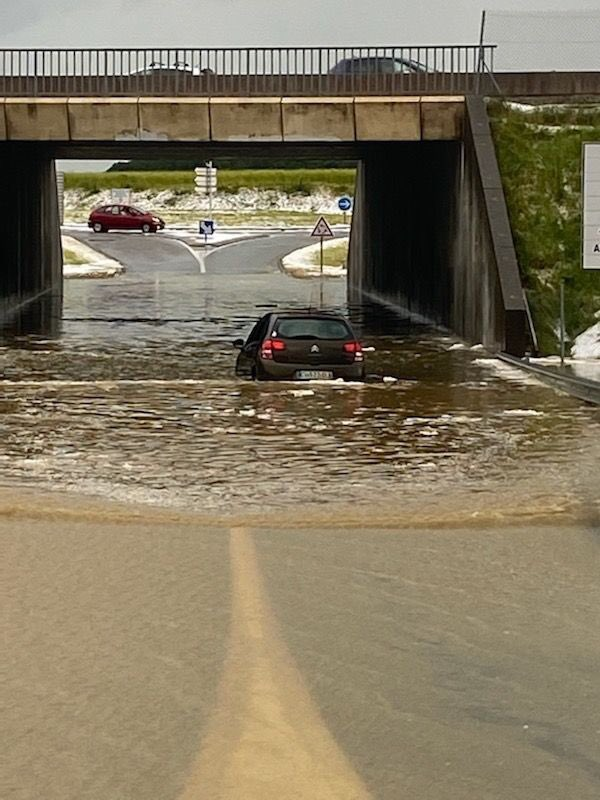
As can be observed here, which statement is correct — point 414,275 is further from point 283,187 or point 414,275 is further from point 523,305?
point 283,187

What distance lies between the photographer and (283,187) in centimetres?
13112

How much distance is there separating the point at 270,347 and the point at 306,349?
0.56 m

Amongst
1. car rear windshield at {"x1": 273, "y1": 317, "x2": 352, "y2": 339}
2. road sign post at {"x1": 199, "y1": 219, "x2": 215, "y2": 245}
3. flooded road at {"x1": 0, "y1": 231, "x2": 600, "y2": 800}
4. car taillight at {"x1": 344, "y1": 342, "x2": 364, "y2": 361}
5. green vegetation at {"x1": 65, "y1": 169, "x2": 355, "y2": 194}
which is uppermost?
green vegetation at {"x1": 65, "y1": 169, "x2": 355, "y2": 194}

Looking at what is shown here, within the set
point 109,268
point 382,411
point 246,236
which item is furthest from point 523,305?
point 246,236

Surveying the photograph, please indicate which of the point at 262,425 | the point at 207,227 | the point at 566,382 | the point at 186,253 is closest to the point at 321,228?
the point at 186,253

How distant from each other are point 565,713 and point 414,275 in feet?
119

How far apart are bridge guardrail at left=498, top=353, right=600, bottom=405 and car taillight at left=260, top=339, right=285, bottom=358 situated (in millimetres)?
4278

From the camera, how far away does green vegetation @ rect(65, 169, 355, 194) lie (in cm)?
12950

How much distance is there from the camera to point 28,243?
4816 centimetres

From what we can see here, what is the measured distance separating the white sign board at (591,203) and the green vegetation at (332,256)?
5121 cm

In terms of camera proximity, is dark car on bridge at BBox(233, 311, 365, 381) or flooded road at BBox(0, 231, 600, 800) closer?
flooded road at BBox(0, 231, 600, 800)

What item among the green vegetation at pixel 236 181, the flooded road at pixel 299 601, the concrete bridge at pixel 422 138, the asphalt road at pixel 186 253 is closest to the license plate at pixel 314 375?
the flooded road at pixel 299 601

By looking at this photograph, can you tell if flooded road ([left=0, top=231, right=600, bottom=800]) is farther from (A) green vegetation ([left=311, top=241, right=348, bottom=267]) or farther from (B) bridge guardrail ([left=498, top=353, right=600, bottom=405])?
(A) green vegetation ([left=311, top=241, right=348, bottom=267])

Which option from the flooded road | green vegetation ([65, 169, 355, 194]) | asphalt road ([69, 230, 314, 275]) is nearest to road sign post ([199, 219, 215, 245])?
asphalt road ([69, 230, 314, 275])
